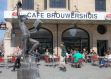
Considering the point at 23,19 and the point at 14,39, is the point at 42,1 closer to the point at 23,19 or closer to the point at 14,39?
the point at 14,39

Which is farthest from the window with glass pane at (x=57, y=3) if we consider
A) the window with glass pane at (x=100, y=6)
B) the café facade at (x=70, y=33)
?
the window with glass pane at (x=100, y=6)

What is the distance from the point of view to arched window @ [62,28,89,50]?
36750 millimetres

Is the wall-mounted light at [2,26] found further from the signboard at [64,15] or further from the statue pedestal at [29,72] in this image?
the statue pedestal at [29,72]

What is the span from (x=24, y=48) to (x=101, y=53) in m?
22.2

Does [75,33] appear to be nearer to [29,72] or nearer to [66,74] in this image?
[66,74]

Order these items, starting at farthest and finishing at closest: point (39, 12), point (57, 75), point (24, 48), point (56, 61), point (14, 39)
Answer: point (14, 39) → point (39, 12) → point (56, 61) → point (57, 75) → point (24, 48)

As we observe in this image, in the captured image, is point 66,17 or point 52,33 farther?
point 52,33

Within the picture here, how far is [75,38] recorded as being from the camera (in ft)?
121

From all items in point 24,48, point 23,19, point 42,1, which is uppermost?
point 42,1

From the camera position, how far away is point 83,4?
3691 centimetres

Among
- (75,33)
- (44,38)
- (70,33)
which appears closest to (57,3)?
(70,33)

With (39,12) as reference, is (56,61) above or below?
below

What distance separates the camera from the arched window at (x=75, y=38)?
121 ft

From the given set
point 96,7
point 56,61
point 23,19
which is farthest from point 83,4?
point 23,19
